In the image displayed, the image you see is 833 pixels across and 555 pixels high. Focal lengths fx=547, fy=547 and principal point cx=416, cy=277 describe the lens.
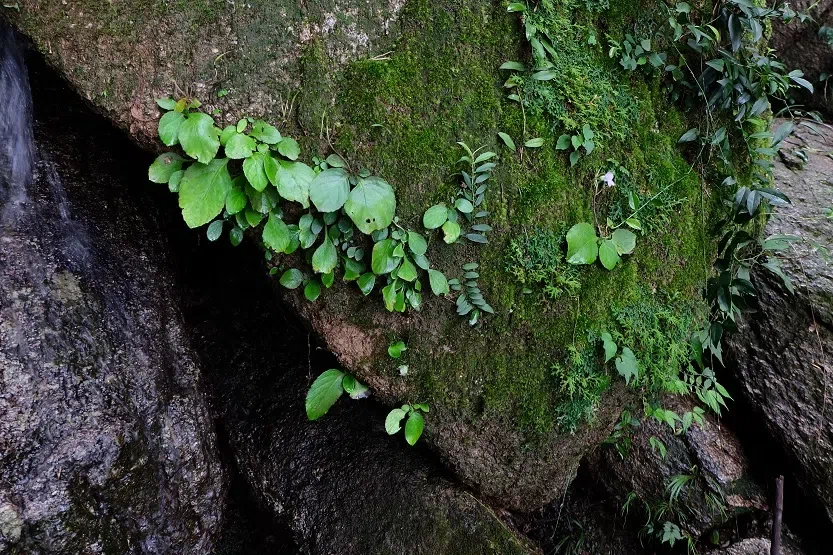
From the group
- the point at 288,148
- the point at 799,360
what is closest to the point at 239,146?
the point at 288,148

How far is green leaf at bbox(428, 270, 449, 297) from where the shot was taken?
92.1 inches

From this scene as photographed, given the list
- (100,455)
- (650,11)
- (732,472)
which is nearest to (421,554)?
(100,455)

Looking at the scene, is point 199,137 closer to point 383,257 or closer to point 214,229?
point 214,229

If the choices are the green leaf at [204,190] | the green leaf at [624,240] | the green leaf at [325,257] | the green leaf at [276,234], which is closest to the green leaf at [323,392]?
the green leaf at [325,257]

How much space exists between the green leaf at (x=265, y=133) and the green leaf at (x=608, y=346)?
66.1 inches

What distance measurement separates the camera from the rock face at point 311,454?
2.67 m

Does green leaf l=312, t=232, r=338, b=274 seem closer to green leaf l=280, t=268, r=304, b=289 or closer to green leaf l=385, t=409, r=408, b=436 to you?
green leaf l=280, t=268, r=304, b=289

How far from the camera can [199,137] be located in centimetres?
199

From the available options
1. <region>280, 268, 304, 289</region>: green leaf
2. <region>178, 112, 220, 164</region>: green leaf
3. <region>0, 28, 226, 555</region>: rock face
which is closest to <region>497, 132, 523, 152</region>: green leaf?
<region>280, 268, 304, 289</region>: green leaf

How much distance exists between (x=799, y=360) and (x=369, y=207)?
274 centimetres

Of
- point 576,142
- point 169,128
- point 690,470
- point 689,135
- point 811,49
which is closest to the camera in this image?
point 169,128

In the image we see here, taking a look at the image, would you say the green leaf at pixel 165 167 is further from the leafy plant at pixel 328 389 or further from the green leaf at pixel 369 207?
the leafy plant at pixel 328 389

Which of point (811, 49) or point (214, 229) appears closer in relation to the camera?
point (214, 229)

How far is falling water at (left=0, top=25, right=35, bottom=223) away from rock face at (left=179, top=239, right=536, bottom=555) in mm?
1058
